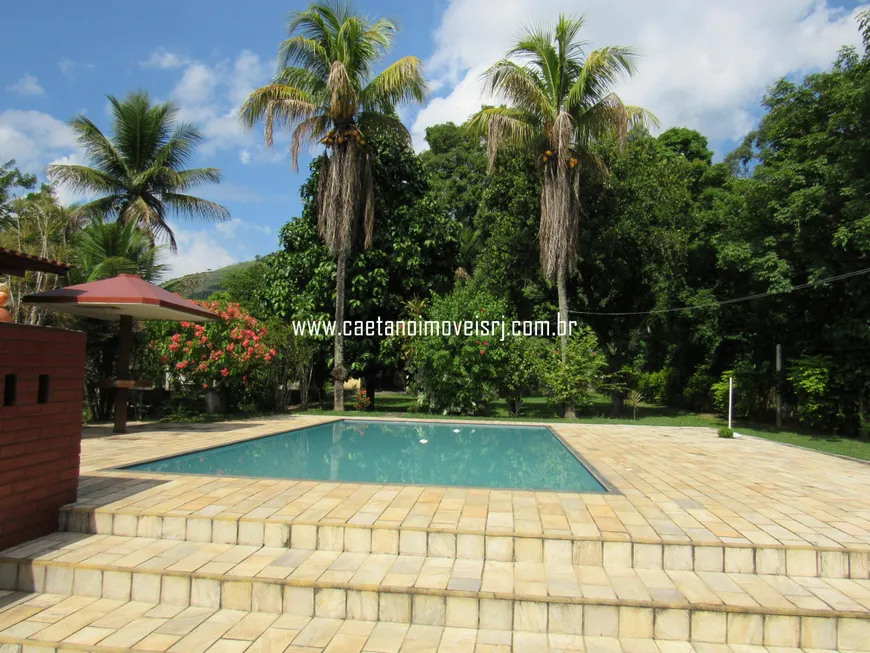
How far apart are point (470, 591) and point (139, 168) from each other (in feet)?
59.0

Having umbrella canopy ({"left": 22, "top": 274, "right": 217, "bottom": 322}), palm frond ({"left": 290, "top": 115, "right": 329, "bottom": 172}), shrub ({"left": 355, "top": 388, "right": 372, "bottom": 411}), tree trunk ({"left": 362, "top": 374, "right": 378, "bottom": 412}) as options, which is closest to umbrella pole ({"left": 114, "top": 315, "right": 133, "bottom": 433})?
umbrella canopy ({"left": 22, "top": 274, "right": 217, "bottom": 322})

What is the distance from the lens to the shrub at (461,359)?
13875mm

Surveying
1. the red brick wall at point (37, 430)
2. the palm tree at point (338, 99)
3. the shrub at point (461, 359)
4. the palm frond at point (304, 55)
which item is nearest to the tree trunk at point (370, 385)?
the palm tree at point (338, 99)

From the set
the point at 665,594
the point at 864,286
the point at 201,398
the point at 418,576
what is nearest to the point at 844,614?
the point at 665,594

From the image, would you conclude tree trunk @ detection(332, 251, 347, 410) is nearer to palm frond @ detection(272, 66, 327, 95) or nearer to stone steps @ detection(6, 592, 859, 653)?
palm frond @ detection(272, 66, 327, 95)

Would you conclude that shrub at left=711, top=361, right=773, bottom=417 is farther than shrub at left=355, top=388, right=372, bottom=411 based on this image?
No

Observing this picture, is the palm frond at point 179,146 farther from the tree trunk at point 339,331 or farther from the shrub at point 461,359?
the shrub at point 461,359

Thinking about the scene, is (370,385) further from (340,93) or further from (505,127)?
(505,127)

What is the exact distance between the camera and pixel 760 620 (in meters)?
3.18

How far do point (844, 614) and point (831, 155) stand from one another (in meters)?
12.5

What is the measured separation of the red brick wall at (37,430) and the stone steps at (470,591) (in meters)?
0.29

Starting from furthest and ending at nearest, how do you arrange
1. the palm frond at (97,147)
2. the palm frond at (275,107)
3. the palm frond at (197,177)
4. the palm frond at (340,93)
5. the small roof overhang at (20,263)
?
the palm frond at (197,177) < the palm frond at (97,147) < the palm frond at (275,107) < the palm frond at (340,93) < the small roof overhang at (20,263)

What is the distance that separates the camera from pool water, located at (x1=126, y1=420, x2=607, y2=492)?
A: 636 cm

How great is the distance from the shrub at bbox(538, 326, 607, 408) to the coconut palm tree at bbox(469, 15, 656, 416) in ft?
1.01
